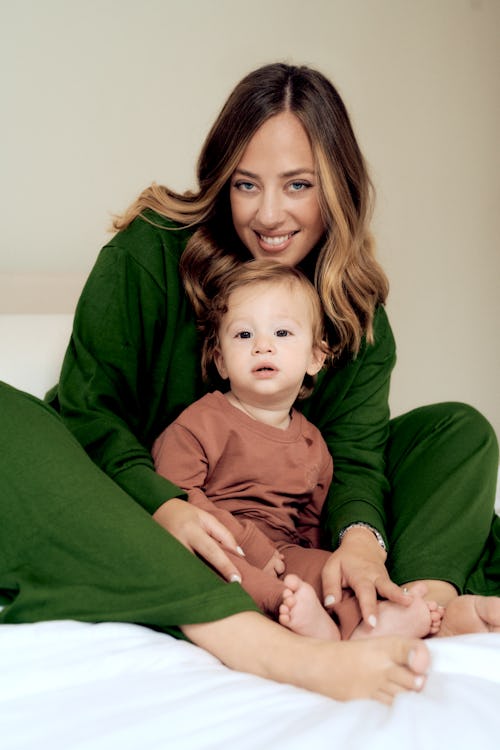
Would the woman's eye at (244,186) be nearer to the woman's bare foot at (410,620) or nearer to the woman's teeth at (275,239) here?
the woman's teeth at (275,239)

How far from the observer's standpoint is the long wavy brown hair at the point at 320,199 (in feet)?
5.04

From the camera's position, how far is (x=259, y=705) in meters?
0.85

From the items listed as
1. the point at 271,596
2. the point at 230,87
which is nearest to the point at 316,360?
the point at 271,596

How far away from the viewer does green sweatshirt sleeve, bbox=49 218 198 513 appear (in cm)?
145

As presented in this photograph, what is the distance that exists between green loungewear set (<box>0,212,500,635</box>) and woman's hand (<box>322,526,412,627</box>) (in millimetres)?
60

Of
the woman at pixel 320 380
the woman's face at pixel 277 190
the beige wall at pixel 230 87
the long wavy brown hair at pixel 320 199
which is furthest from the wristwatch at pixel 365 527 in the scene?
the beige wall at pixel 230 87

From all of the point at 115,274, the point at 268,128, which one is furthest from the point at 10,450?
the point at 268,128

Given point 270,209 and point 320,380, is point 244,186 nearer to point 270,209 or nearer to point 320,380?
point 270,209

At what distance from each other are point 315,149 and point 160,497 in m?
0.66

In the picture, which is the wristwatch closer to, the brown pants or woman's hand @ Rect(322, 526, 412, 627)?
woman's hand @ Rect(322, 526, 412, 627)

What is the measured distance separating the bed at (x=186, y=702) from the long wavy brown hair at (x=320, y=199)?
28.5 inches

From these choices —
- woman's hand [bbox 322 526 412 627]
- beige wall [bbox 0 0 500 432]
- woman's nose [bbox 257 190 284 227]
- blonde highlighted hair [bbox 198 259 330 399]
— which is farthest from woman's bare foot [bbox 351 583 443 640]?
beige wall [bbox 0 0 500 432]

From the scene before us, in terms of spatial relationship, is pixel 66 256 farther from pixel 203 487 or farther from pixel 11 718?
pixel 11 718

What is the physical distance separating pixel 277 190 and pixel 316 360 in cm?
31
